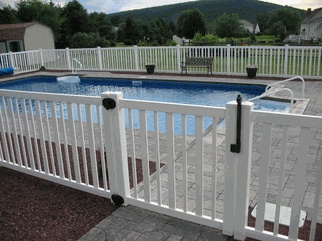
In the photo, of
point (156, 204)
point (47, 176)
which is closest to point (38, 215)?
point (47, 176)

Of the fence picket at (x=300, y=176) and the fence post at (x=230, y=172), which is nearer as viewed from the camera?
the fence picket at (x=300, y=176)

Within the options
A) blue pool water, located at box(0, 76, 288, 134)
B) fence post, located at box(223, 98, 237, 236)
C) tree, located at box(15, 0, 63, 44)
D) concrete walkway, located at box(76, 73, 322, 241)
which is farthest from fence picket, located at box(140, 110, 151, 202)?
tree, located at box(15, 0, 63, 44)

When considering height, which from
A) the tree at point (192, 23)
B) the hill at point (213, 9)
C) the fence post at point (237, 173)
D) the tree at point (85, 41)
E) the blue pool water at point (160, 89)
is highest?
the hill at point (213, 9)

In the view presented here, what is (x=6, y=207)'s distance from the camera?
309 cm

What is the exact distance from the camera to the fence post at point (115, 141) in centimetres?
270

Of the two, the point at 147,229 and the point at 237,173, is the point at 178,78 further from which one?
the point at 237,173

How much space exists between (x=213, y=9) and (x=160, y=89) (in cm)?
8858

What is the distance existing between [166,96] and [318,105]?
16.0 ft

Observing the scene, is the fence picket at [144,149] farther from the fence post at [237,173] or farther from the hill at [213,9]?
the hill at [213,9]

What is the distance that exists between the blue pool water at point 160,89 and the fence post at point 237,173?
4.60m

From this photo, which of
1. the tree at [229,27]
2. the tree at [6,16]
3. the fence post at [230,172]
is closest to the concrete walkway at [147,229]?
the fence post at [230,172]

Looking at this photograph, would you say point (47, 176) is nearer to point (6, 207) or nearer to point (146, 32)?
point (6, 207)

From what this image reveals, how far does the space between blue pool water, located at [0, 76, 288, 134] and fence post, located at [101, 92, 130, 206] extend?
4028mm

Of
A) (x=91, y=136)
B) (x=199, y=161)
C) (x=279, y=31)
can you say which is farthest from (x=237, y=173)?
(x=279, y=31)
